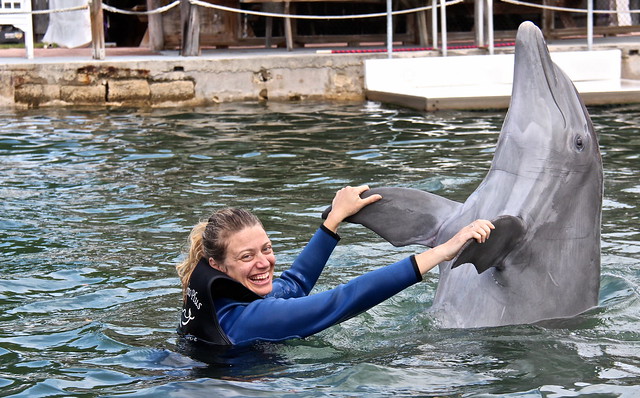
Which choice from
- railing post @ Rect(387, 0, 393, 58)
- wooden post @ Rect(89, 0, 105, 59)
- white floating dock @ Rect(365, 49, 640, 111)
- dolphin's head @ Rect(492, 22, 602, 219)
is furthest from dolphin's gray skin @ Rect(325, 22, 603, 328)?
wooden post @ Rect(89, 0, 105, 59)

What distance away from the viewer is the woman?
369cm

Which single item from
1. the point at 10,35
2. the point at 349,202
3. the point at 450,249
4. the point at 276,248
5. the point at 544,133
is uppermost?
the point at 10,35

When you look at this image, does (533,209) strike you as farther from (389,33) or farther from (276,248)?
(389,33)

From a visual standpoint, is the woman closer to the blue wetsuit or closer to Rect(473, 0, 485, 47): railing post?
the blue wetsuit

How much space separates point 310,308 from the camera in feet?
12.5

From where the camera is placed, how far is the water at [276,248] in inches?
153

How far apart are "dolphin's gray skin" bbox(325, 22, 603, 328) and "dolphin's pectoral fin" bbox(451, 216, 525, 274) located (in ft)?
0.18

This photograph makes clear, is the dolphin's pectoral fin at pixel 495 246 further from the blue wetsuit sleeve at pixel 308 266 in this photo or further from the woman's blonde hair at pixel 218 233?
the woman's blonde hair at pixel 218 233

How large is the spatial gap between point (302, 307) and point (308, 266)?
2.13 ft

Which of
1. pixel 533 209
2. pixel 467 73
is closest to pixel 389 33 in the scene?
pixel 467 73

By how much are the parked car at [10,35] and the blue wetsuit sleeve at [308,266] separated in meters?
18.0

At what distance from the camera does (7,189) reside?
801 centimetres

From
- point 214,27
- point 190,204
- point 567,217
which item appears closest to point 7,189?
point 190,204

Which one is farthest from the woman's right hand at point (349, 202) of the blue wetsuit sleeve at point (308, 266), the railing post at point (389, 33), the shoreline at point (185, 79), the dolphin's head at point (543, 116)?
the railing post at point (389, 33)
